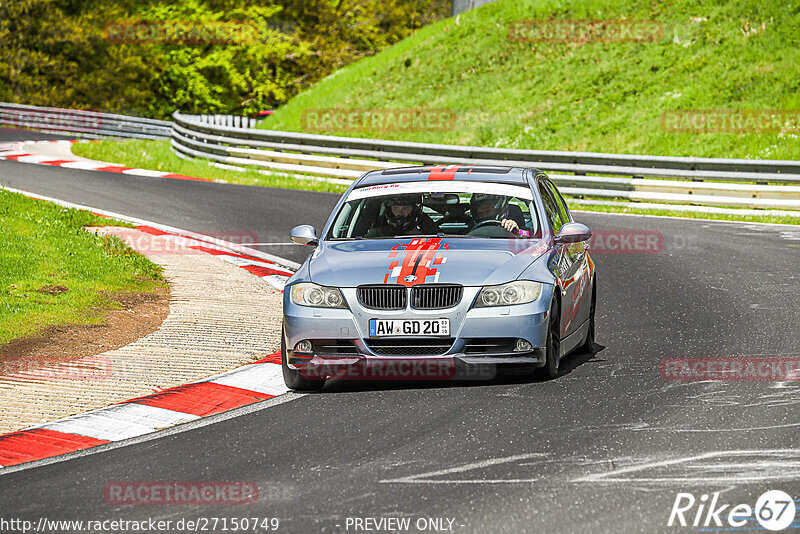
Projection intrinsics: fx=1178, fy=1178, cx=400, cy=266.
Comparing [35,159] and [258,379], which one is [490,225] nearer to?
[258,379]

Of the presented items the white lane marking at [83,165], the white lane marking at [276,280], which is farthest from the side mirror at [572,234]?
the white lane marking at [83,165]

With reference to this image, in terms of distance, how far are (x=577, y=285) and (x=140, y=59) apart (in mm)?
45625

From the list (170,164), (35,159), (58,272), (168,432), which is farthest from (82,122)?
(168,432)

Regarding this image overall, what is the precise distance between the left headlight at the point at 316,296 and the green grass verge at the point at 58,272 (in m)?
2.92

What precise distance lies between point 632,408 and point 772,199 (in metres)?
15.0

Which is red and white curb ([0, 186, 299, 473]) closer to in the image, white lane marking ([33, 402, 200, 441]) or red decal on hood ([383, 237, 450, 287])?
white lane marking ([33, 402, 200, 441])

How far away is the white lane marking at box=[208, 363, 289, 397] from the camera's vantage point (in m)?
8.45

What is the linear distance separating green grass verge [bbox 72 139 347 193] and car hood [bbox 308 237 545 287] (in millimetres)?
15703

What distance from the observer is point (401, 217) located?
9.33m

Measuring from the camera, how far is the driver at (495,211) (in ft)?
30.2

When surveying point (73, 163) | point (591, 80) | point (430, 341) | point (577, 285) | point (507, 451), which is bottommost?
point (73, 163)

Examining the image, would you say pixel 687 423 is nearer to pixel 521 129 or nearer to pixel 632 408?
pixel 632 408

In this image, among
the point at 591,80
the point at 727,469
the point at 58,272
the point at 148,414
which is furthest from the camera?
the point at 591,80

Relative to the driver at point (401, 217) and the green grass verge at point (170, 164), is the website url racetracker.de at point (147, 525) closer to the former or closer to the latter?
the driver at point (401, 217)
